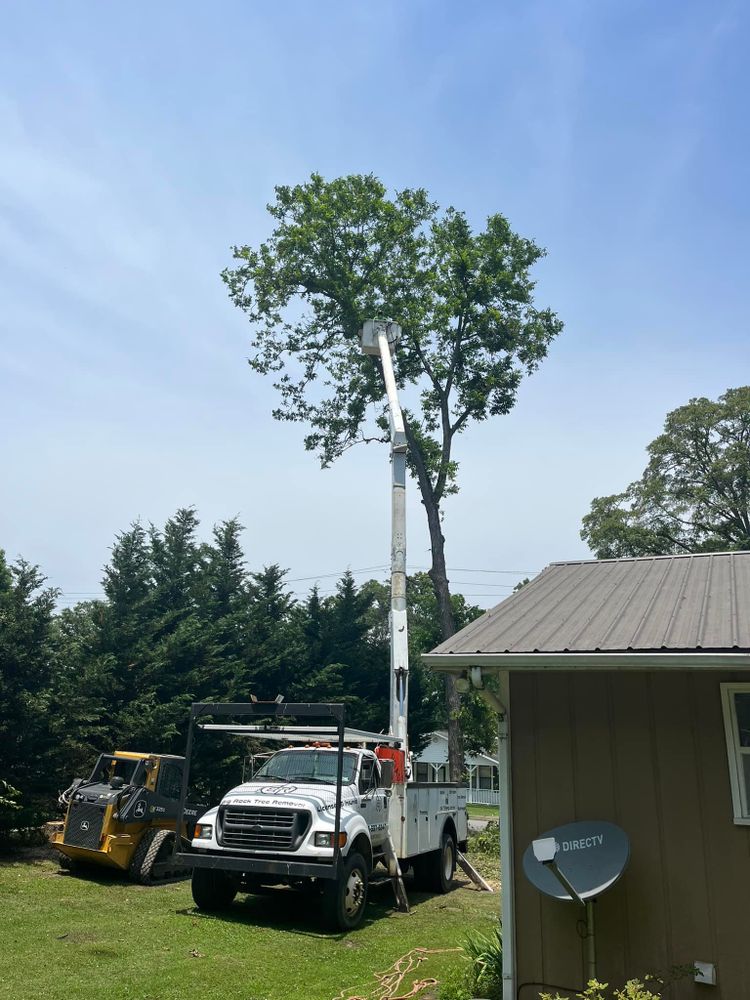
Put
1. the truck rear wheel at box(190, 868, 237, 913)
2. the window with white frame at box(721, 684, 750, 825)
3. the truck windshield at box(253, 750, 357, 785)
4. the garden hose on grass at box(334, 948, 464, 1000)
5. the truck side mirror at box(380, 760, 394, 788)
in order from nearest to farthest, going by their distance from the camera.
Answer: the window with white frame at box(721, 684, 750, 825)
the garden hose on grass at box(334, 948, 464, 1000)
the truck rear wheel at box(190, 868, 237, 913)
the truck windshield at box(253, 750, 357, 785)
the truck side mirror at box(380, 760, 394, 788)

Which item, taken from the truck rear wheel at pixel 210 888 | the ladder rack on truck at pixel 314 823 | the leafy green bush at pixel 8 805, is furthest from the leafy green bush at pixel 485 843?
the leafy green bush at pixel 8 805

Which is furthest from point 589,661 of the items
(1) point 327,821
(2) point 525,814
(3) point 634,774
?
(1) point 327,821

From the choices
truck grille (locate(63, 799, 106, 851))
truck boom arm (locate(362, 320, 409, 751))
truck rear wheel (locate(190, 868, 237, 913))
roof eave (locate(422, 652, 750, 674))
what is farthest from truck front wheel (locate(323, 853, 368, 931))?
truck grille (locate(63, 799, 106, 851))

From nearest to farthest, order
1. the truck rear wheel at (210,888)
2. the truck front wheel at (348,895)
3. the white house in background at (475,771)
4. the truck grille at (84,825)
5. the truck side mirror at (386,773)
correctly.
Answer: the truck front wheel at (348,895) → the truck rear wheel at (210,888) → the truck side mirror at (386,773) → the truck grille at (84,825) → the white house in background at (475,771)

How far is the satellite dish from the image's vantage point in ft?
17.7

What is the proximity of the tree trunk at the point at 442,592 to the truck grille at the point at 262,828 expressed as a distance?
478 inches

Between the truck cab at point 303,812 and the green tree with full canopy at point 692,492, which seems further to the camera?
the green tree with full canopy at point 692,492

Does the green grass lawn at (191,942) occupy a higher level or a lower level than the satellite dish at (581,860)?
lower

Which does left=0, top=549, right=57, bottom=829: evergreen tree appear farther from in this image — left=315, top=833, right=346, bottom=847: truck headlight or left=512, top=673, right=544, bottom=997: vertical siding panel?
left=512, top=673, right=544, bottom=997: vertical siding panel

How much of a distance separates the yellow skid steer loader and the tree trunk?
1002 centimetres

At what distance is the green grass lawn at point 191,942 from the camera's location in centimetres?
686

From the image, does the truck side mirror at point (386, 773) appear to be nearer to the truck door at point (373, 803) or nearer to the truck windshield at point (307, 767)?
the truck door at point (373, 803)

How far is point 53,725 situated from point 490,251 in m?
20.2

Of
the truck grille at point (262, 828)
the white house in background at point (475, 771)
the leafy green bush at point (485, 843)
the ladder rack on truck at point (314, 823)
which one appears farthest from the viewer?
the white house in background at point (475, 771)
